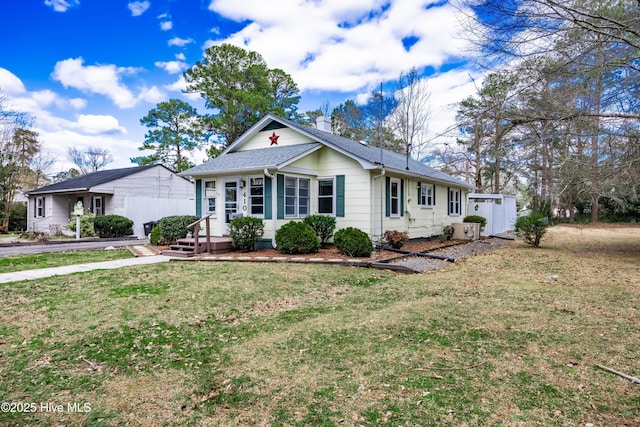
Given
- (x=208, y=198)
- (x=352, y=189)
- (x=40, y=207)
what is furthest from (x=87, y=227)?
(x=352, y=189)

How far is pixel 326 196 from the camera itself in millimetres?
13055

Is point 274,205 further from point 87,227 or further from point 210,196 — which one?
point 87,227

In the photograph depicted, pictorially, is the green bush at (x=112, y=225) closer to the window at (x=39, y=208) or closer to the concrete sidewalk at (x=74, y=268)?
the window at (x=39, y=208)

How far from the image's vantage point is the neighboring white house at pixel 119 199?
20453 millimetres

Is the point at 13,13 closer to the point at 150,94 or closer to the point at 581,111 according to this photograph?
the point at 150,94

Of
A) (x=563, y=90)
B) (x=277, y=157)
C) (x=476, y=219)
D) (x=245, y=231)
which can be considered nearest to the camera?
(x=563, y=90)

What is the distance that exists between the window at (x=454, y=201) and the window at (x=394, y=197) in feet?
21.3

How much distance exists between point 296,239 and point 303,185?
2.69m

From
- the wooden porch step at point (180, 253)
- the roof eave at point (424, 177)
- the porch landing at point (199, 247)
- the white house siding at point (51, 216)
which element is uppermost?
the roof eave at point (424, 177)

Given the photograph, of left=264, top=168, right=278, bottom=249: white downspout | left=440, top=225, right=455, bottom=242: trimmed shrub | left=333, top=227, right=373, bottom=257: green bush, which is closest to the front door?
left=264, top=168, right=278, bottom=249: white downspout

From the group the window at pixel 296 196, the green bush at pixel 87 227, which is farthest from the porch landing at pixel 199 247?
the green bush at pixel 87 227

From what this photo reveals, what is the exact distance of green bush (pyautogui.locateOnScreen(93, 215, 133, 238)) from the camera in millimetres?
18578

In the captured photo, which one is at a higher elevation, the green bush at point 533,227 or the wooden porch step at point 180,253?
the green bush at point 533,227

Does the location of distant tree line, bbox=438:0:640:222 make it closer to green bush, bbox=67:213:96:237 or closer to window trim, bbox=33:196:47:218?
green bush, bbox=67:213:96:237
